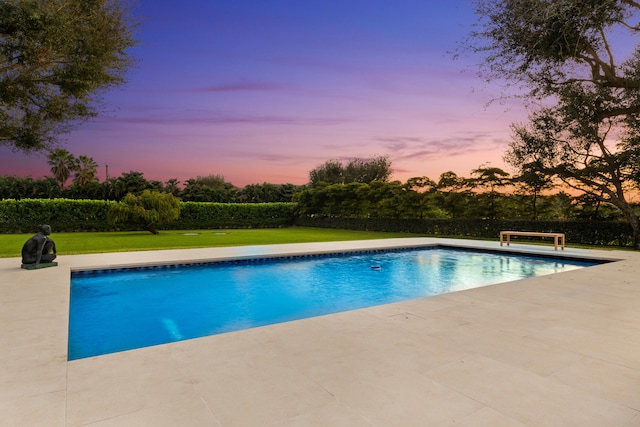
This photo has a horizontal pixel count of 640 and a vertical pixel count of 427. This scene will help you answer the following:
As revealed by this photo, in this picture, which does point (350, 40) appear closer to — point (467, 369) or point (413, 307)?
point (413, 307)

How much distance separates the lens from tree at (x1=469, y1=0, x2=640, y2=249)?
18.2ft

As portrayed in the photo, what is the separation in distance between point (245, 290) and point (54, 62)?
6.33m

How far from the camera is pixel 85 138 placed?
18.9 meters

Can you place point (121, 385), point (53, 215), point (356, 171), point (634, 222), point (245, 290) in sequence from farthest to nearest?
1. point (356, 171)
2. point (53, 215)
3. point (634, 222)
4. point (245, 290)
5. point (121, 385)

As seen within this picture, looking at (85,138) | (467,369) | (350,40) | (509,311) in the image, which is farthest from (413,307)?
(85,138)

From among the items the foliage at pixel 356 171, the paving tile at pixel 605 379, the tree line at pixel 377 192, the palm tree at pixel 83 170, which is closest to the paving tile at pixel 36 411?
the paving tile at pixel 605 379

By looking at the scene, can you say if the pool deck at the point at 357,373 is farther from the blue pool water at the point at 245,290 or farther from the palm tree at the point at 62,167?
the palm tree at the point at 62,167

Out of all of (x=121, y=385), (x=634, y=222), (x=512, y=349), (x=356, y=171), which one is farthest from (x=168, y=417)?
(x=356, y=171)

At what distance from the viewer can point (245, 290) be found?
7.79 meters

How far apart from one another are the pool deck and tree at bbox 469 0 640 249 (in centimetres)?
388

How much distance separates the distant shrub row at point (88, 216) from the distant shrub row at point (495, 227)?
7.47 meters

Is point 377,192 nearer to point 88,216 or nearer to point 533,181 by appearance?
point 533,181

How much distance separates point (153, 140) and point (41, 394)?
69.1 feet

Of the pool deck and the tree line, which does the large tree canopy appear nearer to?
the tree line
